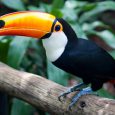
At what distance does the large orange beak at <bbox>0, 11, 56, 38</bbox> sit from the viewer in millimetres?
1983

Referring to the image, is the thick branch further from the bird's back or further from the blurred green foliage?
the blurred green foliage

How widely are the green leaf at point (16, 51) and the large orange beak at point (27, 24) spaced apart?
0.81 metres

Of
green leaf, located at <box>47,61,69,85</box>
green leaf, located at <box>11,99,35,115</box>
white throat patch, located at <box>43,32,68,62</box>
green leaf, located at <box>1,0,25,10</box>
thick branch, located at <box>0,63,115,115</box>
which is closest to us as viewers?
thick branch, located at <box>0,63,115,115</box>

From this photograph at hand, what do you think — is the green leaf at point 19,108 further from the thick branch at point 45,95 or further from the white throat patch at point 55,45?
the white throat patch at point 55,45

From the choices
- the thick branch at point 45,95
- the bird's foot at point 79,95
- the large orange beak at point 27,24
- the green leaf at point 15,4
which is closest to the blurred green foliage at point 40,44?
the green leaf at point 15,4

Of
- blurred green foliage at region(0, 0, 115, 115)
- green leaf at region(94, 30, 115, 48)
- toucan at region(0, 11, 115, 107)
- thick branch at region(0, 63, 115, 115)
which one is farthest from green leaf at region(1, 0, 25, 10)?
toucan at region(0, 11, 115, 107)

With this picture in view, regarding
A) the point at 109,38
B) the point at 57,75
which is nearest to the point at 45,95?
the point at 57,75

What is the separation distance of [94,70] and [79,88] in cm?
18

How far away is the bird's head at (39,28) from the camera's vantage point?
1986mm

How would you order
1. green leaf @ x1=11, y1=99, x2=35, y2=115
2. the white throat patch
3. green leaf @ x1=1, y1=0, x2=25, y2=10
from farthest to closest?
green leaf @ x1=1, y1=0, x2=25, y2=10, green leaf @ x1=11, y1=99, x2=35, y2=115, the white throat patch

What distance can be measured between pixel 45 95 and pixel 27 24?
35 cm

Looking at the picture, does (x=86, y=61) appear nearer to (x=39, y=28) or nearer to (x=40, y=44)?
(x=39, y=28)

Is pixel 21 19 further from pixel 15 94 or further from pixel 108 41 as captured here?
pixel 108 41

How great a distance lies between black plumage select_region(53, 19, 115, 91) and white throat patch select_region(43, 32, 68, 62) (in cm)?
2
